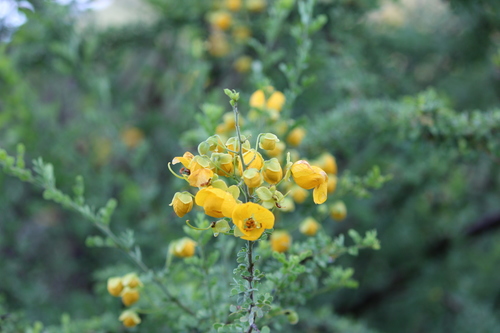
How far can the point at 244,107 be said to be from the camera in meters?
1.96

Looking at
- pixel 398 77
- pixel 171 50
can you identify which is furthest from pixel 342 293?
pixel 171 50

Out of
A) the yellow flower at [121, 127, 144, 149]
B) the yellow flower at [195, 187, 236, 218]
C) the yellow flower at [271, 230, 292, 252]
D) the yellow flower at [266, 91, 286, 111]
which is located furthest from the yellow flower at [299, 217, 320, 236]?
the yellow flower at [121, 127, 144, 149]

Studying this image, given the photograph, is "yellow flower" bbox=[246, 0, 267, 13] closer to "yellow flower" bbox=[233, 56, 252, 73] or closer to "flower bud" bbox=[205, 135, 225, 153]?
"yellow flower" bbox=[233, 56, 252, 73]

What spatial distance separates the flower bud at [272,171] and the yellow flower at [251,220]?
78mm

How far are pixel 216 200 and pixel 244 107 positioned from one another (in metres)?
1.37

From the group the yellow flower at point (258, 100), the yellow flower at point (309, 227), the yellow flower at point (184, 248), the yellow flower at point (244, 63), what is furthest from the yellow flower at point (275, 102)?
the yellow flower at point (244, 63)

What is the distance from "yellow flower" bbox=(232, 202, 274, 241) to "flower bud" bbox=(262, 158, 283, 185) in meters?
0.08

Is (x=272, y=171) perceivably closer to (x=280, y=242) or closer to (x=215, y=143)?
(x=215, y=143)

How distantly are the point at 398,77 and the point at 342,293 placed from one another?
1.20m

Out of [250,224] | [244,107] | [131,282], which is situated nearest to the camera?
[250,224]

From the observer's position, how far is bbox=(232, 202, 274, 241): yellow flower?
604 mm

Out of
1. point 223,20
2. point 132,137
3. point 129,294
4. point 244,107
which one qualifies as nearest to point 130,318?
point 129,294

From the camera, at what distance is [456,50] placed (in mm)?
2555

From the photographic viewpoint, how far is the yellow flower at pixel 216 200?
621 millimetres
